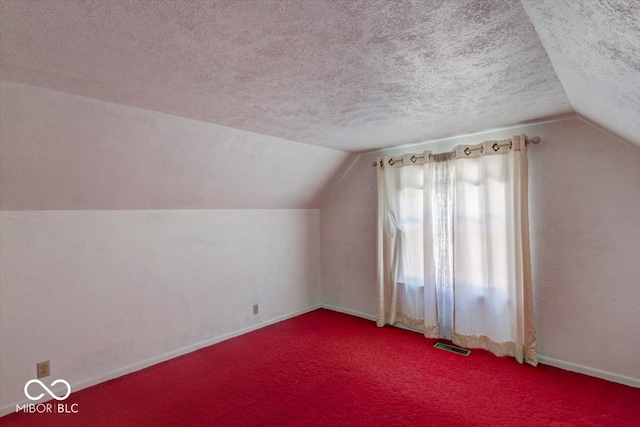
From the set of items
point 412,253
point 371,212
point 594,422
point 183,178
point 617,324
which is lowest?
point 594,422

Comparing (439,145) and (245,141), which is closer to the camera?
(245,141)

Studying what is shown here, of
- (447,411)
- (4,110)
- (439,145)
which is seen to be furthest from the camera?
(439,145)

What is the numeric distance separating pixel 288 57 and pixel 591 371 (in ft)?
11.2

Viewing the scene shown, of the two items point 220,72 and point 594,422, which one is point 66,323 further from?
point 594,422

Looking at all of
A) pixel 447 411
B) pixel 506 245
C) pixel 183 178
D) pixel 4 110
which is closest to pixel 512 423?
pixel 447 411

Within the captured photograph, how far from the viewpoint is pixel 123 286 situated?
2.86 meters

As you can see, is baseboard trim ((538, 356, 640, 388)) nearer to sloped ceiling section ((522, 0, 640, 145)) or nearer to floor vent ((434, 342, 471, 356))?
floor vent ((434, 342, 471, 356))

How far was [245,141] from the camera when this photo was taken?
9.84 feet

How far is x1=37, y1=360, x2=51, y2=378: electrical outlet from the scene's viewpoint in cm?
241

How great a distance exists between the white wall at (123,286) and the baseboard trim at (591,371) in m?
2.95

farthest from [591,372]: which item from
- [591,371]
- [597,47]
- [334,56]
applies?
[334,56]

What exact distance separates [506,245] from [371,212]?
1624mm

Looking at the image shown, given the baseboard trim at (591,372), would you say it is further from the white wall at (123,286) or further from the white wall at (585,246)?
the white wall at (123,286)

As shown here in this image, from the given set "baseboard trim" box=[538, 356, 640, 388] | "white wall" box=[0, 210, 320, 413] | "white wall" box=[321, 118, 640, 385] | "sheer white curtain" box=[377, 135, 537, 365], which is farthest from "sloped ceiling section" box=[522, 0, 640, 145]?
"white wall" box=[0, 210, 320, 413]
